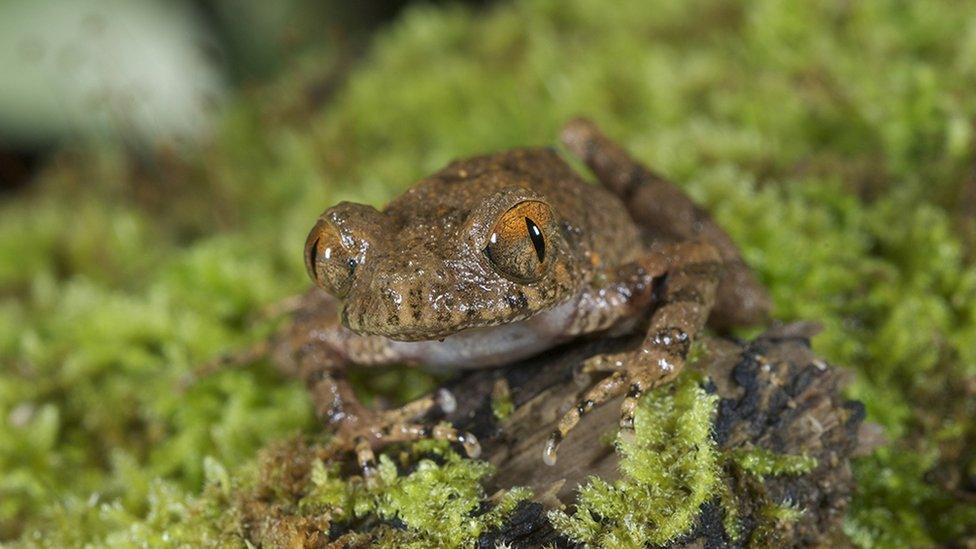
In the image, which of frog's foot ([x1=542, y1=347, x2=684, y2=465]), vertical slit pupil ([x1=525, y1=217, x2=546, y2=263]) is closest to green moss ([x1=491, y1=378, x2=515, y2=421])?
frog's foot ([x1=542, y1=347, x2=684, y2=465])

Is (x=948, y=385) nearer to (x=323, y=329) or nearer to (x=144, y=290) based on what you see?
(x=323, y=329)

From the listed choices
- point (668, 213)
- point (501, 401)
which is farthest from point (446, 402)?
point (668, 213)

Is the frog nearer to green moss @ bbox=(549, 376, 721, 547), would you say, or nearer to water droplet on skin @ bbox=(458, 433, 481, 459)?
water droplet on skin @ bbox=(458, 433, 481, 459)

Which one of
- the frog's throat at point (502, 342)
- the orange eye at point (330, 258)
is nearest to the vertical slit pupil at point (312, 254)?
the orange eye at point (330, 258)

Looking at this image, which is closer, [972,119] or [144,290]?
[972,119]

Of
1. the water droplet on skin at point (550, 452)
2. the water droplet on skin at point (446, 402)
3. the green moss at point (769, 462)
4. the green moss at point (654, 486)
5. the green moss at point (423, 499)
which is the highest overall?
the water droplet on skin at point (446, 402)

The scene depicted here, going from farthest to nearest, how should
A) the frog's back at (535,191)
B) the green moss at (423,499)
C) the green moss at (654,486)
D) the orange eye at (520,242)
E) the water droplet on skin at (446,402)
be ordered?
the water droplet on skin at (446,402)
the frog's back at (535,191)
the orange eye at (520,242)
the green moss at (423,499)
the green moss at (654,486)

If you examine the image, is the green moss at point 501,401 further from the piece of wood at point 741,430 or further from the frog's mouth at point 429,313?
the frog's mouth at point 429,313

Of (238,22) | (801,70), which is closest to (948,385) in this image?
(801,70)

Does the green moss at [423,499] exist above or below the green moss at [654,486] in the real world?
above
